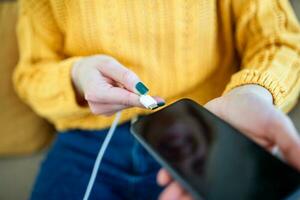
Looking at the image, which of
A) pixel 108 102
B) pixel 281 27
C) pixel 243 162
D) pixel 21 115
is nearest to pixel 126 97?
pixel 108 102

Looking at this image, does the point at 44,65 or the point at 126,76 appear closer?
the point at 126,76

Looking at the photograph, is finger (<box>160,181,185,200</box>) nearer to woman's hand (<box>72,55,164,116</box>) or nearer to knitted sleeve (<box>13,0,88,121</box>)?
woman's hand (<box>72,55,164,116</box>)

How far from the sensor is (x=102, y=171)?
53cm

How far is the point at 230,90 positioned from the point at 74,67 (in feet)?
0.74

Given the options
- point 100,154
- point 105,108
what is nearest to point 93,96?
point 105,108

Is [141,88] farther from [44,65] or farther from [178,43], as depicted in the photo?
[44,65]

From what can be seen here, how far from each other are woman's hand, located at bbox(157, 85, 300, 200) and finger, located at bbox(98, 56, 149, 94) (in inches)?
2.9

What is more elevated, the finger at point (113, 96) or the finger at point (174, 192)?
the finger at point (113, 96)

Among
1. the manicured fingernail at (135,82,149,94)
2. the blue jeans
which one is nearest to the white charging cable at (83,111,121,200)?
the blue jeans

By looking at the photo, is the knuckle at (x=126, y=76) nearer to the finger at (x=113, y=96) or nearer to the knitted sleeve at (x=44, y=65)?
the finger at (x=113, y=96)

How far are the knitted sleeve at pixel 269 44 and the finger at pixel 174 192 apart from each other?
0.16 metres

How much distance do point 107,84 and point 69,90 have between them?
0.12 meters

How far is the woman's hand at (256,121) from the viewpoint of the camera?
0.31 metres

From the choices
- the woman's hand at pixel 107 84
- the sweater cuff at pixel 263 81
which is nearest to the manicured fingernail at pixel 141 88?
the woman's hand at pixel 107 84
